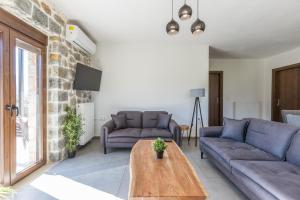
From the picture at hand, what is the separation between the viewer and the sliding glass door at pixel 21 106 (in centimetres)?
240

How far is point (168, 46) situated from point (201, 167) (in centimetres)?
328

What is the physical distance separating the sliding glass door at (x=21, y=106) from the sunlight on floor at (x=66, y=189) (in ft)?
1.25

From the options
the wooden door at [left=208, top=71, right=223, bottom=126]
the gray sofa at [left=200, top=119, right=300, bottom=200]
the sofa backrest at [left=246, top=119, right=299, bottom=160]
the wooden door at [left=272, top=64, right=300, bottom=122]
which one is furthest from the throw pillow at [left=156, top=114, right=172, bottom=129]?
the wooden door at [left=272, top=64, right=300, bottom=122]

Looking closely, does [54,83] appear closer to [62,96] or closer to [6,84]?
[62,96]

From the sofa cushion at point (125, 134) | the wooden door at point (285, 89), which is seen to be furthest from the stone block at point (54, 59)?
the wooden door at point (285, 89)

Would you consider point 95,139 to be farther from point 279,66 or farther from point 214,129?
point 279,66

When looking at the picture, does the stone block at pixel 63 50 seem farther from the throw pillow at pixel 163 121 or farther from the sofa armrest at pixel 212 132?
the sofa armrest at pixel 212 132

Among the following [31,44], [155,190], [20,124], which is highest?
[31,44]

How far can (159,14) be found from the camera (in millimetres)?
3326

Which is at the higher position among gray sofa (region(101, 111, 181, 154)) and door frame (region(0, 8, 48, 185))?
door frame (region(0, 8, 48, 185))

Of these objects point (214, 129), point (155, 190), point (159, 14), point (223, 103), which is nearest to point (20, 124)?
point (155, 190)

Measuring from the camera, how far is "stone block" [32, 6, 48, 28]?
265 centimetres

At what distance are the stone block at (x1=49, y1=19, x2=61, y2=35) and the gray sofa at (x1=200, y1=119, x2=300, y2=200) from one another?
10.3 ft

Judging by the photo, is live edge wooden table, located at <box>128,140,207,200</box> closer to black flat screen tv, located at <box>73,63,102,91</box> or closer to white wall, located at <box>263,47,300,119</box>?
black flat screen tv, located at <box>73,63,102,91</box>
